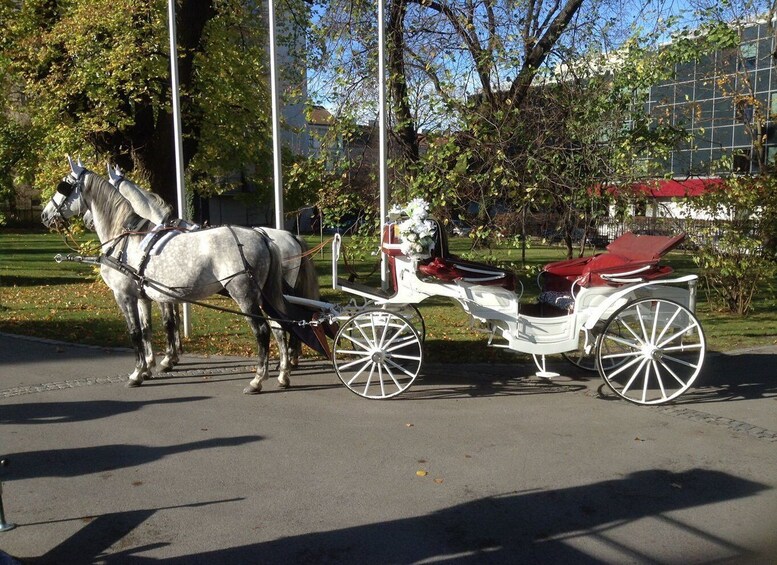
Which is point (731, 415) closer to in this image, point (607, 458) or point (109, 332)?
point (607, 458)

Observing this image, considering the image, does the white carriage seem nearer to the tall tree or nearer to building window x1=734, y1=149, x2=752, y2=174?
building window x1=734, y1=149, x2=752, y2=174

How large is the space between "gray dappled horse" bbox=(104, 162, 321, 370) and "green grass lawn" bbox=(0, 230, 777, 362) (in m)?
2.02

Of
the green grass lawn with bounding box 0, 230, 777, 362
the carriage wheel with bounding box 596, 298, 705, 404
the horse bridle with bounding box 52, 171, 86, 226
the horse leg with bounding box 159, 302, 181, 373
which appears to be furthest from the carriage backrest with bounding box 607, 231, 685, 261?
the horse bridle with bounding box 52, 171, 86, 226

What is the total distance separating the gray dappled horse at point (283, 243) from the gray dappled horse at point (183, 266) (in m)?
0.12

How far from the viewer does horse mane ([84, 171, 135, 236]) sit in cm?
847

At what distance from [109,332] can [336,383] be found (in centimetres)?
504

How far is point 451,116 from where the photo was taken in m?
11.7

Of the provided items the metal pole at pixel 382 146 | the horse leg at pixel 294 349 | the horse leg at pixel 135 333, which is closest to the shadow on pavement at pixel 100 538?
the horse leg at pixel 135 333

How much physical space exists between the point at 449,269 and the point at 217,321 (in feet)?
22.4

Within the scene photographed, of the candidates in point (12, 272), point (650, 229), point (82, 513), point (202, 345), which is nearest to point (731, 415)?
point (82, 513)

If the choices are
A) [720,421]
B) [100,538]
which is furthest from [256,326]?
[720,421]

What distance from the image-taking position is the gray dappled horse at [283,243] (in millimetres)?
8555

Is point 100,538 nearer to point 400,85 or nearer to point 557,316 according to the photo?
point 557,316

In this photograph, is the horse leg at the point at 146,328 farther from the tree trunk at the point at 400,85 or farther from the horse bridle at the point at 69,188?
the tree trunk at the point at 400,85
